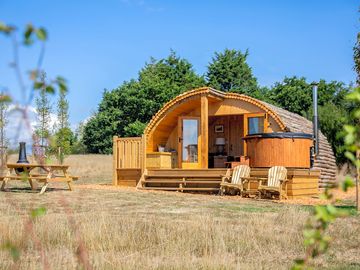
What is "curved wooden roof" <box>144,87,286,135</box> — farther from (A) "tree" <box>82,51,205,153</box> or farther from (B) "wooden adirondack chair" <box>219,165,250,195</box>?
(A) "tree" <box>82,51,205,153</box>

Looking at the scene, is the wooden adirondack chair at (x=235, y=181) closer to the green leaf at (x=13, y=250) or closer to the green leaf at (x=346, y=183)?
the green leaf at (x=13, y=250)

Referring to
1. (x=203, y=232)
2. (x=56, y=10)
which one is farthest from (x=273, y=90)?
(x=56, y=10)

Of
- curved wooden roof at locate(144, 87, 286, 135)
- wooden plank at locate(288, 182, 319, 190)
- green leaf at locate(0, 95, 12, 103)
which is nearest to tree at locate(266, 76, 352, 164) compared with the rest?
curved wooden roof at locate(144, 87, 286, 135)

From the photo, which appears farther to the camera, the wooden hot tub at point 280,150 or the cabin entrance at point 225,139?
the cabin entrance at point 225,139

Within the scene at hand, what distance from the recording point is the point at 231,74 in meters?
37.9

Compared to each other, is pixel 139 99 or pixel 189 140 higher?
pixel 139 99

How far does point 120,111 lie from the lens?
129 feet

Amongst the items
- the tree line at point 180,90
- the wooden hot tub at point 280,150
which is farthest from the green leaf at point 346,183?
the tree line at point 180,90

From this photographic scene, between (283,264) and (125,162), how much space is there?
12966 millimetres

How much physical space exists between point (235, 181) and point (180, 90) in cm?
2354

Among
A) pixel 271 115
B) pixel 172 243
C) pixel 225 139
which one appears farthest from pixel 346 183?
pixel 225 139

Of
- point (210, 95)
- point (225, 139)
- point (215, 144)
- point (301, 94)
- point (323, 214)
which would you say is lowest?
point (323, 214)

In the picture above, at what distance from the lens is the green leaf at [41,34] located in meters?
1.58

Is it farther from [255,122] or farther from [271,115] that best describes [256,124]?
[271,115]
